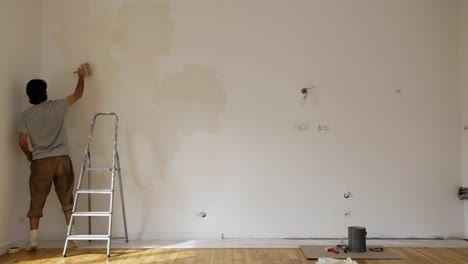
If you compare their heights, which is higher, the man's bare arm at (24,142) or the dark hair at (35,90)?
the dark hair at (35,90)

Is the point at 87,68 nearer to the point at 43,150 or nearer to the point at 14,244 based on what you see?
the point at 43,150

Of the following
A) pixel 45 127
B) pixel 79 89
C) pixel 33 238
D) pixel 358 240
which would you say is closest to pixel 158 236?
pixel 33 238

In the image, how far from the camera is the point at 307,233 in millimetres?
4859

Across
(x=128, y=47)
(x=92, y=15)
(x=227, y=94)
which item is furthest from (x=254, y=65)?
(x=92, y=15)

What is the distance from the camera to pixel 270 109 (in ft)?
16.2

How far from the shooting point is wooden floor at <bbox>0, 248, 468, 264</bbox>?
3.89 meters

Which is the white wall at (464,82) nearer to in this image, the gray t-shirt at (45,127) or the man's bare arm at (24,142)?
the gray t-shirt at (45,127)

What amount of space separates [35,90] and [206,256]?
7.57ft

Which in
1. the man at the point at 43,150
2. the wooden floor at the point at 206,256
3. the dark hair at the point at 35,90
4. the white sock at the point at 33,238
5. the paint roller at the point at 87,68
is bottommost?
the wooden floor at the point at 206,256

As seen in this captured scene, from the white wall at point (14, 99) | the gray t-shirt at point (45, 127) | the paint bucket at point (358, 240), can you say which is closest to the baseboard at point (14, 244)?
the white wall at point (14, 99)

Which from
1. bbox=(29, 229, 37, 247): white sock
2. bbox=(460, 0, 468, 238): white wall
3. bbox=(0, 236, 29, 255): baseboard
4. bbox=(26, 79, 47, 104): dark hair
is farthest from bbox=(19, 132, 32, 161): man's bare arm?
bbox=(460, 0, 468, 238): white wall

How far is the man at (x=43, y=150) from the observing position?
Result: 4.30 meters

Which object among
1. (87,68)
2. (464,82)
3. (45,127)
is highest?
(87,68)

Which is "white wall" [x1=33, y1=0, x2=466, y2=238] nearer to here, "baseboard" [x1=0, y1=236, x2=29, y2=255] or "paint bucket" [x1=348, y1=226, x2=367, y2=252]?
"baseboard" [x1=0, y1=236, x2=29, y2=255]
